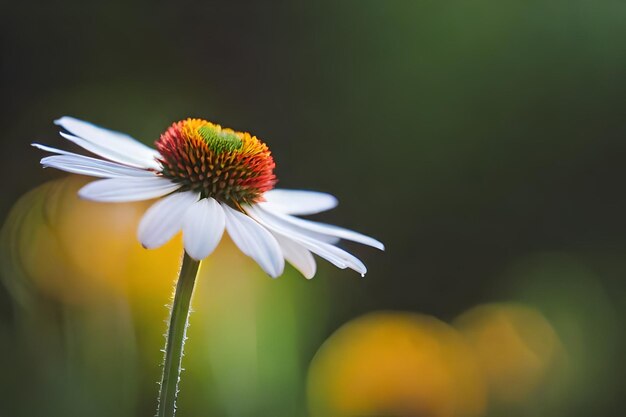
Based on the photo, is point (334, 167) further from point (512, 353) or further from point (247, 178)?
point (247, 178)

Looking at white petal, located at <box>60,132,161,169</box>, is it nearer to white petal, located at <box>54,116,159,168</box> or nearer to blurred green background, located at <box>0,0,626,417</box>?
white petal, located at <box>54,116,159,168</box>

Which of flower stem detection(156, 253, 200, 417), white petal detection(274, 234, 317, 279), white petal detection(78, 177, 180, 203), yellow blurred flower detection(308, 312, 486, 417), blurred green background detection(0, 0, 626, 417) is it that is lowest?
yellow blurred flower detection(308, 312, 486, 417)

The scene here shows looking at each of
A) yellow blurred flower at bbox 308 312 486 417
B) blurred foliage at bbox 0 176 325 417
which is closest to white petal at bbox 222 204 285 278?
blurred foliage at bbox 0 176 325 417

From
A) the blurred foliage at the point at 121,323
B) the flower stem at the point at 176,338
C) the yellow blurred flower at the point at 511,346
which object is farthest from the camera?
the yellow blurred flower at the point at 511,346

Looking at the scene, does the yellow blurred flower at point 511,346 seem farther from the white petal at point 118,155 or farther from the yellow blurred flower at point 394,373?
the white petal at point 118,155

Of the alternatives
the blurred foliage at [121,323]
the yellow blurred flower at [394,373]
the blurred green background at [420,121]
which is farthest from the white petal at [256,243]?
the blurred green background at [420,121]

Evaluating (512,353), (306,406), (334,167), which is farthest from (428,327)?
(334,167)
